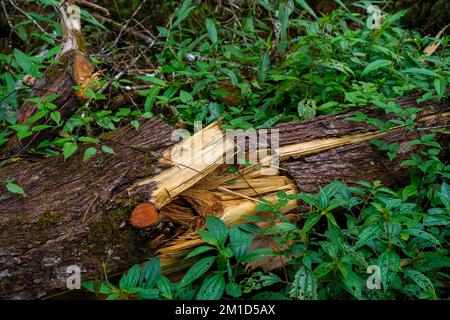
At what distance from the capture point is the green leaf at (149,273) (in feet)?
6.93

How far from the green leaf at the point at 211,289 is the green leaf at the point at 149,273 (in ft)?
0.73

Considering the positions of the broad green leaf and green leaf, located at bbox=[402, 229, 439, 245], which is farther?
the broad green leaf

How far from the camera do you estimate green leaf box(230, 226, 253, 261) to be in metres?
2.14

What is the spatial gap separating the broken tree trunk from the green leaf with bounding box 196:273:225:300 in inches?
12.7

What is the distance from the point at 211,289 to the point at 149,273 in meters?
0.30

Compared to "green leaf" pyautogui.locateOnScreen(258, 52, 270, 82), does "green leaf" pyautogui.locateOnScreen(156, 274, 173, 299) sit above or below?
below

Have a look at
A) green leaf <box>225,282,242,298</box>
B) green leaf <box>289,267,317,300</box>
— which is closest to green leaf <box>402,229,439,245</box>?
green leaf <box>289,267,317,300</box>

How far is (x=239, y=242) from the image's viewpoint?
2146 millimetres

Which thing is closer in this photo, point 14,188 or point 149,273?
point 149,273

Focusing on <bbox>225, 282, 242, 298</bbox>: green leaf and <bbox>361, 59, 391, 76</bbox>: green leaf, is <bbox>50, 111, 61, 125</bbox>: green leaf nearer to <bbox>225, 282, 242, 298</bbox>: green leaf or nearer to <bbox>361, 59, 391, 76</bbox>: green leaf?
<bbox>225, 282, 242, 298</bbox>: green leaf

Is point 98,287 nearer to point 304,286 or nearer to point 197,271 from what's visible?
point 197,271

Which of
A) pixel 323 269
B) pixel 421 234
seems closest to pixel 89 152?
pixel 323 269
